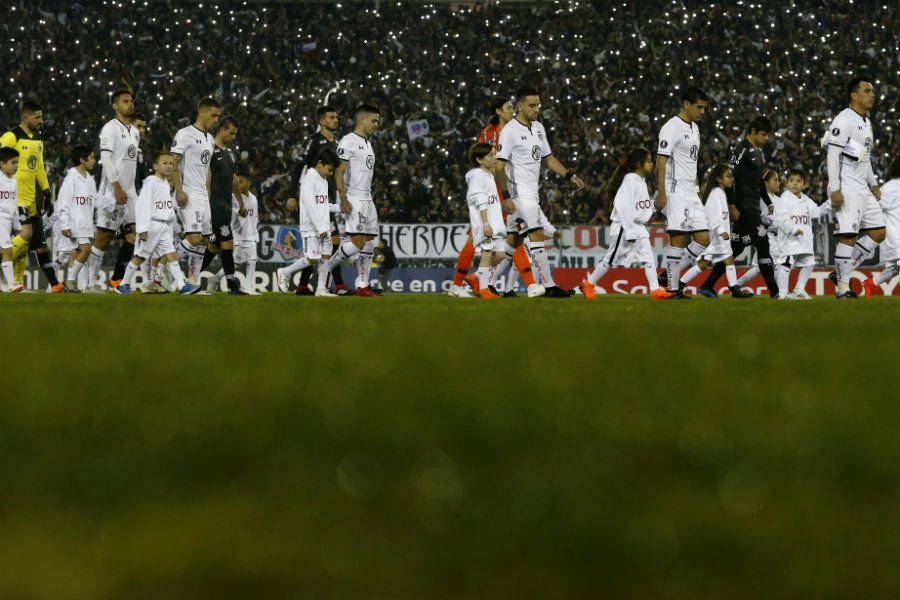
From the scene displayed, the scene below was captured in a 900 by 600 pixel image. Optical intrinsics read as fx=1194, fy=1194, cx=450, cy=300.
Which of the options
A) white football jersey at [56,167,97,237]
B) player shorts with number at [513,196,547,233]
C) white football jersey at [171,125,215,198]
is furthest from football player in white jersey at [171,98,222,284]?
player shorts with number at [513,196,547,233]

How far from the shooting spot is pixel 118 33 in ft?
94.8

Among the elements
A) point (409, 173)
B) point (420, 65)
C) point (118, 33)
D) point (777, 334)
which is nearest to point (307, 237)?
point (777, 334)

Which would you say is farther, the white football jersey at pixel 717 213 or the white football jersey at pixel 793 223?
the white football jersey at pixel 793 223

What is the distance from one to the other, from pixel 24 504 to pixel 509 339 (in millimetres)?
2878

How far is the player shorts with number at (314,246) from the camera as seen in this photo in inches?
534

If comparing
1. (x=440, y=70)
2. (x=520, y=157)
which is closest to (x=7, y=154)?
(x=520, y=157)

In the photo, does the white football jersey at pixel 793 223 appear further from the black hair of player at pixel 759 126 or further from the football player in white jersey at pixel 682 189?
the football player in white jersey at pixel 682 189

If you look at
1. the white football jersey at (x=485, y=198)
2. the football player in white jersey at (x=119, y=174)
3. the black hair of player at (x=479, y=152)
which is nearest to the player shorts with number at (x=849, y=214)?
the white football jersey at (x=485, y=198)

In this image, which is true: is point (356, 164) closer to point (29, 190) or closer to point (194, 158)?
point (194, 158)

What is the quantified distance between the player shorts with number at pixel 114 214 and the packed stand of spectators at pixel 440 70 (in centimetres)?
928

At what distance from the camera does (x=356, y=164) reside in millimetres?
14023

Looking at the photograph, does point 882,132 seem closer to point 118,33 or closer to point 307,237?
point 307,237

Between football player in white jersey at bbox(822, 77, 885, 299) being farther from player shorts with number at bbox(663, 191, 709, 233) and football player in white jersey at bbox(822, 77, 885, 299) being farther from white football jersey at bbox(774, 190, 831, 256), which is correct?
player shorts with number at bbox(663, 191, 709, 233)

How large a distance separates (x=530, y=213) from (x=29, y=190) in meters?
6.60
